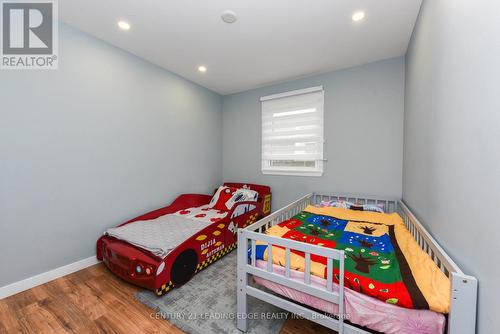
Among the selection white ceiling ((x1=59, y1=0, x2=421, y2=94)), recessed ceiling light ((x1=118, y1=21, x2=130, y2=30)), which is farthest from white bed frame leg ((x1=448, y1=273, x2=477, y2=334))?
recessed ceiling light ((x1=118, y1=21, x2=130, y2=30))

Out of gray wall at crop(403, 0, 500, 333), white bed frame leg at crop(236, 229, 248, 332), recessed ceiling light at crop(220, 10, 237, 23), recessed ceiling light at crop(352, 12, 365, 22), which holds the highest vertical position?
recessed ceiling light at crop(220, 10, 237, 23)

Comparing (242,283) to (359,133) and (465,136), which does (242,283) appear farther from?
(359,133)

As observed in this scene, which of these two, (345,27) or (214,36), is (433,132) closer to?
(345,27)

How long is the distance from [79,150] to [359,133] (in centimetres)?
325

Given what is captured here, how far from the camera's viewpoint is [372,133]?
2.46 metres

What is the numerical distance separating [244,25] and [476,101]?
178 cm

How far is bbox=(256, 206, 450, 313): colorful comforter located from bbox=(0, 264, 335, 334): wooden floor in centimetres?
55

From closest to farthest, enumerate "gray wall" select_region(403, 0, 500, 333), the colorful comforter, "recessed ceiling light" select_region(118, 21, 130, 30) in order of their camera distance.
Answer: "gray wall" select_region(403, 0, 500, 333)
the colorful comforter
"recessed ceiling light" select_region(118, 21, 130, 30)

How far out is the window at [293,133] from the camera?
9.23 ft

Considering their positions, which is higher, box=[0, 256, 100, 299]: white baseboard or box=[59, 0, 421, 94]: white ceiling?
box=[59, 0, 421, 94]: white ceiling

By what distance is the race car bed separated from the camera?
165 cm

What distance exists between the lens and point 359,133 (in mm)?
2537

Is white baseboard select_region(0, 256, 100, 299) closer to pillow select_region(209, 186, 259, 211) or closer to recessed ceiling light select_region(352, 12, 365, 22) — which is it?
pillow select_region(209, 186, 259, 211)

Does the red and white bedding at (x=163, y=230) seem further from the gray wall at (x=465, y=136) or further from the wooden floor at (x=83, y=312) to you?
the gray wall at (x=465, y=136)
